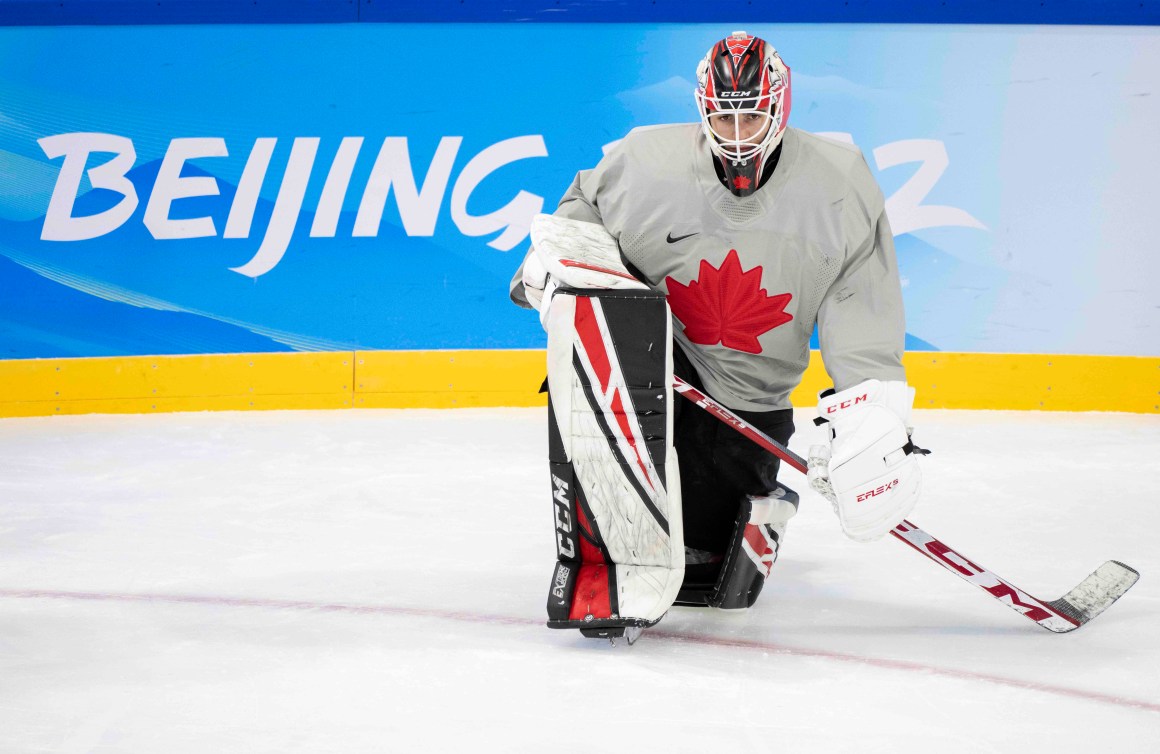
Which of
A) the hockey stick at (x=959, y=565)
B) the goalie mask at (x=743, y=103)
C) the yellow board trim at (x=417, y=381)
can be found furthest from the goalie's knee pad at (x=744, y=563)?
the yellow board trim at (x=417, y=381)

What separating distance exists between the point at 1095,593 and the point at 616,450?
0.89 meters

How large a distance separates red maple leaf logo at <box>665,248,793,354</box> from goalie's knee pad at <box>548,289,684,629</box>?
0.66ft

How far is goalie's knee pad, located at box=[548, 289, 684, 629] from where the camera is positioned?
73.4 inches

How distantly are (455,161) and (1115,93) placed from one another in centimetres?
212

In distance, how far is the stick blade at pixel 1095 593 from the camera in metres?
2.07

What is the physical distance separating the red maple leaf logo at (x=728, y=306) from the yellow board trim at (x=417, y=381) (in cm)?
206

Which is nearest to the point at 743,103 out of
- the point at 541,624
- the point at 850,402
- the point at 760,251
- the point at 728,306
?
the point at 760,251

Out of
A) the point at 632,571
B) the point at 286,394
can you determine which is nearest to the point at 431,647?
the point at 632,571

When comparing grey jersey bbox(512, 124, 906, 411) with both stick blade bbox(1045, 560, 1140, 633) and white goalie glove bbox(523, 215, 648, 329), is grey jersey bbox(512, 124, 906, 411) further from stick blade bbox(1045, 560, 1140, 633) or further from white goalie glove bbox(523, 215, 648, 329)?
stick blade bbox(1045, 560, 1140, 633)

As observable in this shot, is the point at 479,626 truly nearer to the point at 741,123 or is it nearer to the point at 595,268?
the point at 595,268

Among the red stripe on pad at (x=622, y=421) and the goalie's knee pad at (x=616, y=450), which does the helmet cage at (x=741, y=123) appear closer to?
the goalie's knee pad at (x=616, y=450)

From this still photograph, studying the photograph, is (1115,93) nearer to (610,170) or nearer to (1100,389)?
(1100,389)

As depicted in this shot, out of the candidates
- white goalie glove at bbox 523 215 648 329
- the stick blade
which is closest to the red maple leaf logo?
white goalie glove at bbox 523 215 648 329

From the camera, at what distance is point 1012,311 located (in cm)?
414
